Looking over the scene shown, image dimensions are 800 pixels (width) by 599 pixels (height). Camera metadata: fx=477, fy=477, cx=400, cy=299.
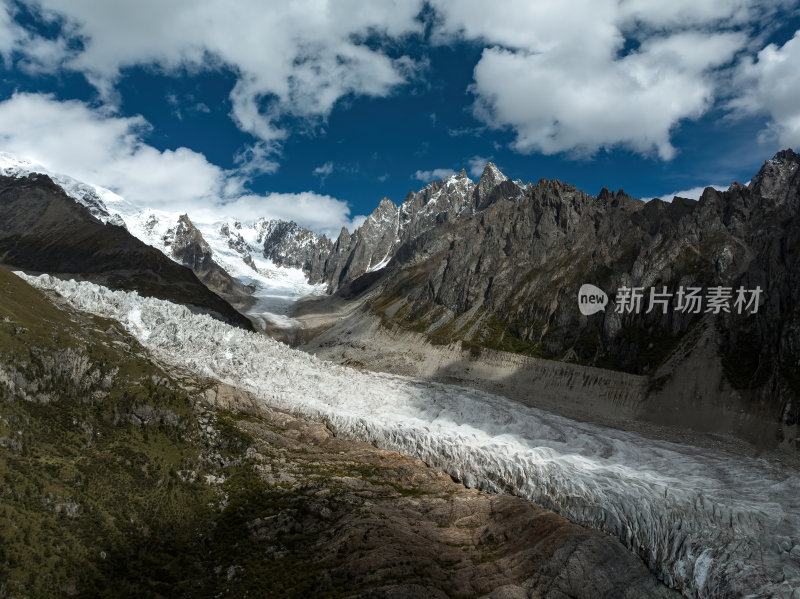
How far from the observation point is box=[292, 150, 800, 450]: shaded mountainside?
9800 centimetres

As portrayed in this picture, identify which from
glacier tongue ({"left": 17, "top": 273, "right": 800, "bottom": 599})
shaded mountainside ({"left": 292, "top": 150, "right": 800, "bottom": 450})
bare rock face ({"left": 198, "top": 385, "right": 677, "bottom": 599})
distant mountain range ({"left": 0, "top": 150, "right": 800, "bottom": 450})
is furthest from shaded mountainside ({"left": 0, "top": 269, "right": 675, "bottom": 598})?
shaded mountainside ({"left": 292, "top": 150, "right": 800, "bottom": 450})

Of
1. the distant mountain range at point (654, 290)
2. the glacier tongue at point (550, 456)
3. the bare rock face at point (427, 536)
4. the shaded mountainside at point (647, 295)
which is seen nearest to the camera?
the bare rock face at point (427, 536)

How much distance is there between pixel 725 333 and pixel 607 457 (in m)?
64.8

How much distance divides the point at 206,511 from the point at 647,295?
5037 inches

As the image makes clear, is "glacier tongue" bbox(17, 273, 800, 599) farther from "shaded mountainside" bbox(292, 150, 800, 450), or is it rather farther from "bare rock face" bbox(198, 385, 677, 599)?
"shaded mountainside" bbox(292, 150, 800, 450)

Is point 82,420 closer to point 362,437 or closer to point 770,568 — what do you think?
point 362,437

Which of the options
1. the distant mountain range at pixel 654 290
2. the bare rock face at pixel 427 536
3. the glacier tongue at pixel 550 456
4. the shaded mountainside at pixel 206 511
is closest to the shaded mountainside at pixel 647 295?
the distant mountain range at pixel 654 290

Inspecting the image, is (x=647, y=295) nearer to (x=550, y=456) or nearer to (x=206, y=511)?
(x=550, y=456)

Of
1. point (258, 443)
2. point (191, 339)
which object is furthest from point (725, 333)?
point (191, 339)

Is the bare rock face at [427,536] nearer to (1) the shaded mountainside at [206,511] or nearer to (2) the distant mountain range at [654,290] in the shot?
(1) the shaded mountainside at [206,511]

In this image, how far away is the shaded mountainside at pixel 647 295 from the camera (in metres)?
98.0

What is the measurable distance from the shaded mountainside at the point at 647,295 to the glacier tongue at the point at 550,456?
110ft

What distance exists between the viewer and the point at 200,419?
5481 centimetres

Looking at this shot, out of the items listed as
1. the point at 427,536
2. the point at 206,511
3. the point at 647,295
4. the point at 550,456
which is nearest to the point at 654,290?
the point at 647,295
